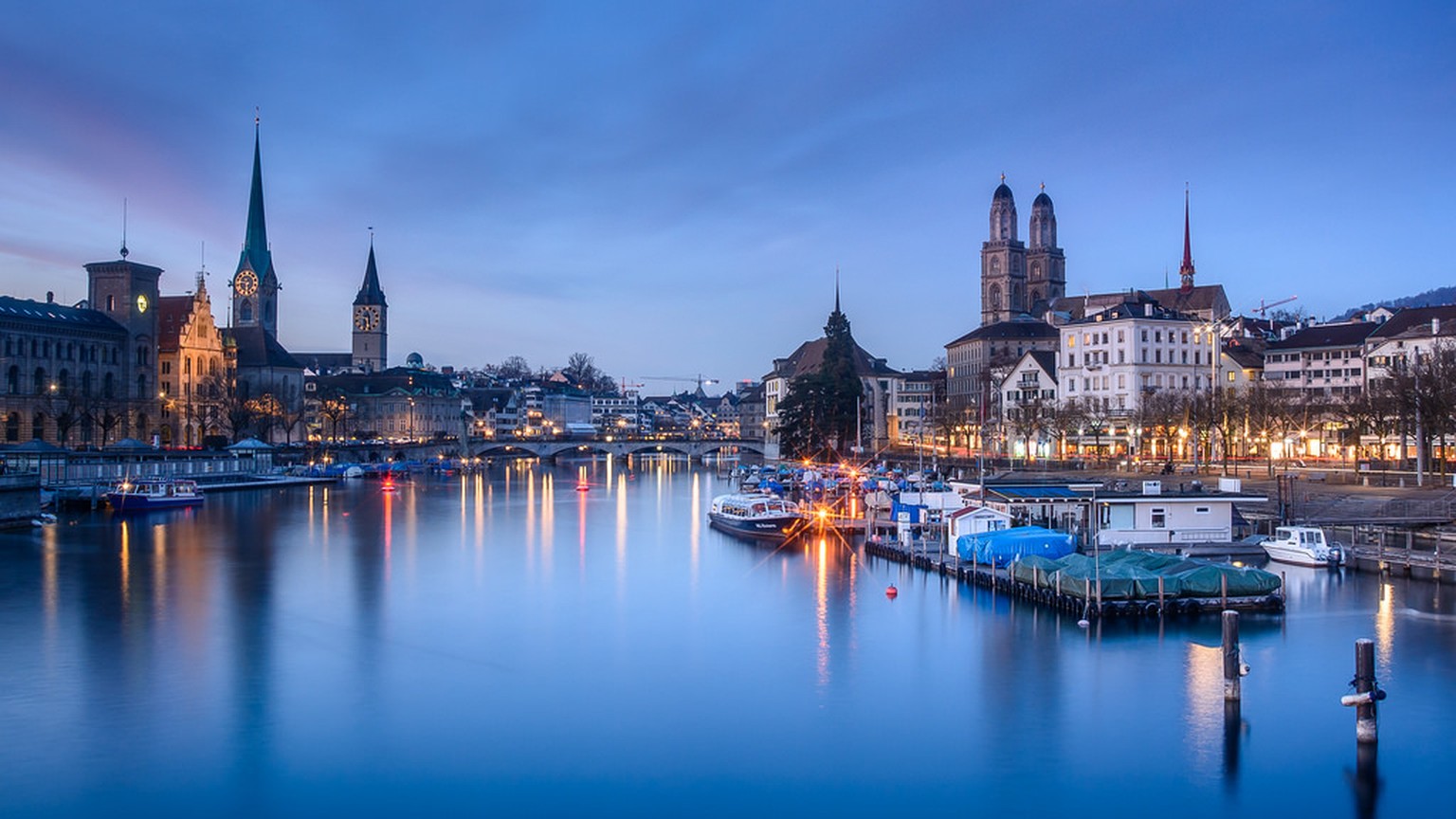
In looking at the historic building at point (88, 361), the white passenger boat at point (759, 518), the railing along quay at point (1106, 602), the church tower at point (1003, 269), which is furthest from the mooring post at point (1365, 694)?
the church tower at point (1003, 269)

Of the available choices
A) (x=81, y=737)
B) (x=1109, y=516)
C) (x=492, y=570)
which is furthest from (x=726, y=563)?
(x=81, y=737)

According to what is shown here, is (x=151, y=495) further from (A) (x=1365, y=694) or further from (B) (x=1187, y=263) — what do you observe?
(B) (x=1187, y=263)

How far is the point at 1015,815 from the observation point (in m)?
19.8

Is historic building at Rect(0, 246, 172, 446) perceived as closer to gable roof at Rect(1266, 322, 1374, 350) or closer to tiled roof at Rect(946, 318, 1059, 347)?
tiled roof at Rect(946, 318, 1059, 347)

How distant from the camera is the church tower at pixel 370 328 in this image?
196 metres

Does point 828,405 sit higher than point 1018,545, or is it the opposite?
point 828,405

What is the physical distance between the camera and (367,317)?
196m

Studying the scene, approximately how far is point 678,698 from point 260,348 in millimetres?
113941

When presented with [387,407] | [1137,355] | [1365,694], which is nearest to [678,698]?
[1365,694]

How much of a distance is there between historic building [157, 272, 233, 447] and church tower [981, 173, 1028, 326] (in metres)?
94.1

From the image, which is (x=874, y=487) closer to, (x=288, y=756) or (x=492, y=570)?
(x=492, y=570)

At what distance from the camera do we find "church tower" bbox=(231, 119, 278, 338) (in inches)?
6250

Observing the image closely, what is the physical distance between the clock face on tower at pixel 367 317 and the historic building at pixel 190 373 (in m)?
79.4

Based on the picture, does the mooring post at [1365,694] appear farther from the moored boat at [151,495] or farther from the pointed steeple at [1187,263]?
the pointed steeple at [1187,263]
